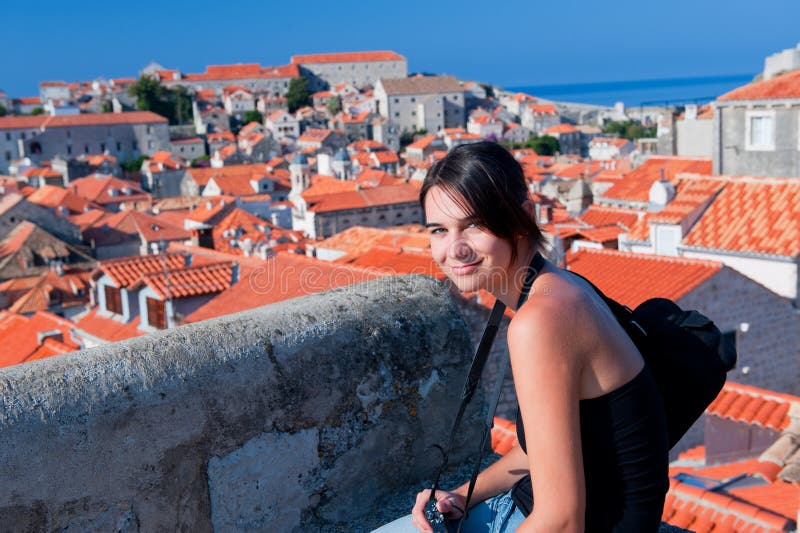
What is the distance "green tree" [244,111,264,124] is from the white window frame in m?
93.9

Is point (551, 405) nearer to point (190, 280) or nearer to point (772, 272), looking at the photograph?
point (772, 272)

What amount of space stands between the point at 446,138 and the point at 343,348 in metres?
94.0

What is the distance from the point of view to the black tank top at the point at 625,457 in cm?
197

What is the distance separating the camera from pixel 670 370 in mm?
2164

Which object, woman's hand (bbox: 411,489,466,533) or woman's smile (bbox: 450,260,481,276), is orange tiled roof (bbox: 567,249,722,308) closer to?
woman's hand (bbox: 411,489,466,533)

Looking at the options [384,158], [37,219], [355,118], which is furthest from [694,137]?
[355,118]

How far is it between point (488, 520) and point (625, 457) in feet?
1.97

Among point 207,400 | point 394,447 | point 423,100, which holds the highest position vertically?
point 423,100

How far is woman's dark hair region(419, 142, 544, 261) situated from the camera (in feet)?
6.95

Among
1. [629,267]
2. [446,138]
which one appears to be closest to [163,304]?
[629,267]

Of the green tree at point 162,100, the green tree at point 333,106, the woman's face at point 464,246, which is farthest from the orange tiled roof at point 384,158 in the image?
the woman's face at point 464,246

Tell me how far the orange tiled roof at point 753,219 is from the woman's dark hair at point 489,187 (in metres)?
12.0

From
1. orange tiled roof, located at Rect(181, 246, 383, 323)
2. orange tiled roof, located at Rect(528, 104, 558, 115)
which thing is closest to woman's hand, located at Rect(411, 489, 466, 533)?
orange tiled roof, located at Rect(181, 246, 383, 323)

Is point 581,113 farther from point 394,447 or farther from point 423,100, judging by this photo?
point 394,447
